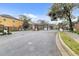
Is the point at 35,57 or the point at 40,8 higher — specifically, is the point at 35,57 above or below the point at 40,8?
below

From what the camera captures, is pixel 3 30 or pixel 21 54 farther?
pixel 3 30

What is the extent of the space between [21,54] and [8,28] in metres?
2.82

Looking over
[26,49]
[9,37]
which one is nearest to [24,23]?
[9,37]

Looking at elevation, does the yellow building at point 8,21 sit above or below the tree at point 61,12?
below

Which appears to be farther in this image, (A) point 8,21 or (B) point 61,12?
(B) point 61,12

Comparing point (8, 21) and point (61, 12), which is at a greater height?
point (61, 12)

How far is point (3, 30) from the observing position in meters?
8.13

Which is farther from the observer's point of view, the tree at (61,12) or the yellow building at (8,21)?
the tree at (61,12)

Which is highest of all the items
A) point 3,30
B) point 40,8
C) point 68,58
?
point 40,8

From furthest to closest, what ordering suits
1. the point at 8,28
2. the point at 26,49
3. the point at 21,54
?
the point at 8,28, the point at 26,49, the point at 21,54

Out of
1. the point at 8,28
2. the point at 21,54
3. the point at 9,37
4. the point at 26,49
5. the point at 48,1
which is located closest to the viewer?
the point at 21,54

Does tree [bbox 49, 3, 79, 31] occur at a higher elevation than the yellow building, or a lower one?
higher

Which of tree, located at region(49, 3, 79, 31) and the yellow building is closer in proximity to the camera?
the yellow building

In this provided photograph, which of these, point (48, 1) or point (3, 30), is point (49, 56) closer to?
point (48, 1)
